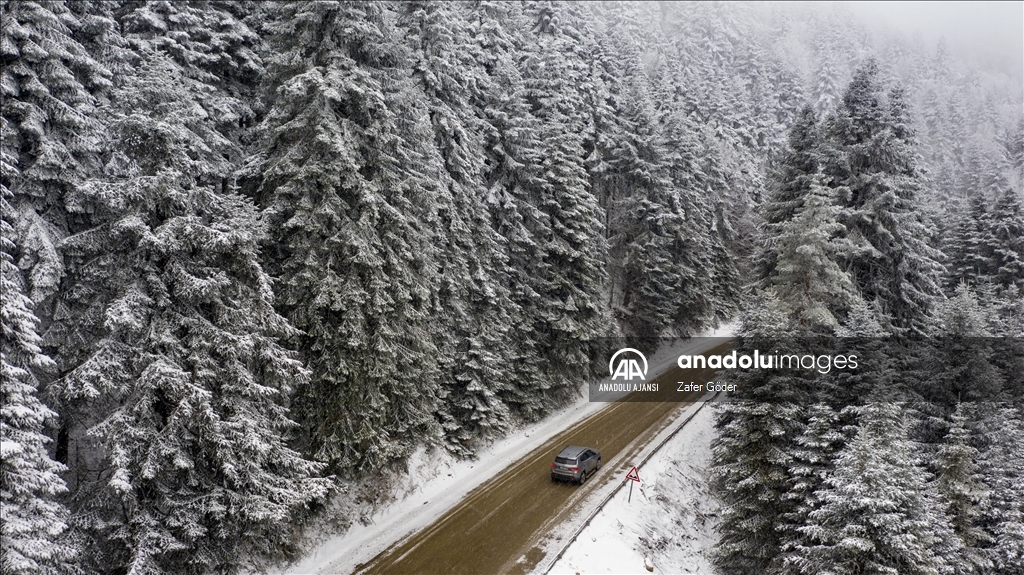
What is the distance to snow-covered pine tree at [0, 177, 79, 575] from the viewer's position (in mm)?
8023

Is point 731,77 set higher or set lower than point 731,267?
higher

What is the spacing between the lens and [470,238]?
21578 mm

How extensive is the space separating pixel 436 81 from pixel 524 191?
6959 mm

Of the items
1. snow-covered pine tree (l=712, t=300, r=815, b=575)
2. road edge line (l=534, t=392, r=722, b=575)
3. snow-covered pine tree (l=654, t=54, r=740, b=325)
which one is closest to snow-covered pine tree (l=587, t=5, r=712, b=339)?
snow-covered pine tree (l=654, t=54, r=740, b=325)

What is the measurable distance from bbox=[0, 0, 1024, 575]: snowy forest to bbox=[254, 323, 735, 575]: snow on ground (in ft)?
2.35

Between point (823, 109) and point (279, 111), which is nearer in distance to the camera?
point (279, 111)

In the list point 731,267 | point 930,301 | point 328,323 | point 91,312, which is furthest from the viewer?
point 731,267

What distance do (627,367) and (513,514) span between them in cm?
1729

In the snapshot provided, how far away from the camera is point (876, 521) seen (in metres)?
12.7

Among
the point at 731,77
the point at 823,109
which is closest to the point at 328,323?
the point at 731,77

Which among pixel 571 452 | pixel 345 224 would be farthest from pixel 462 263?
pixel 571 452

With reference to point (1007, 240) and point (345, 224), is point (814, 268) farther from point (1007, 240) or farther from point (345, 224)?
point (1007, 240)

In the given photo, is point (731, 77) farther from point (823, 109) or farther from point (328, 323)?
point (328, 323)

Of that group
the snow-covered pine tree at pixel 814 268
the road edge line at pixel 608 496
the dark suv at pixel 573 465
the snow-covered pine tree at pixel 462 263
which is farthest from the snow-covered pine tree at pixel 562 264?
the snow-covered pine tree at pixel 814 268
